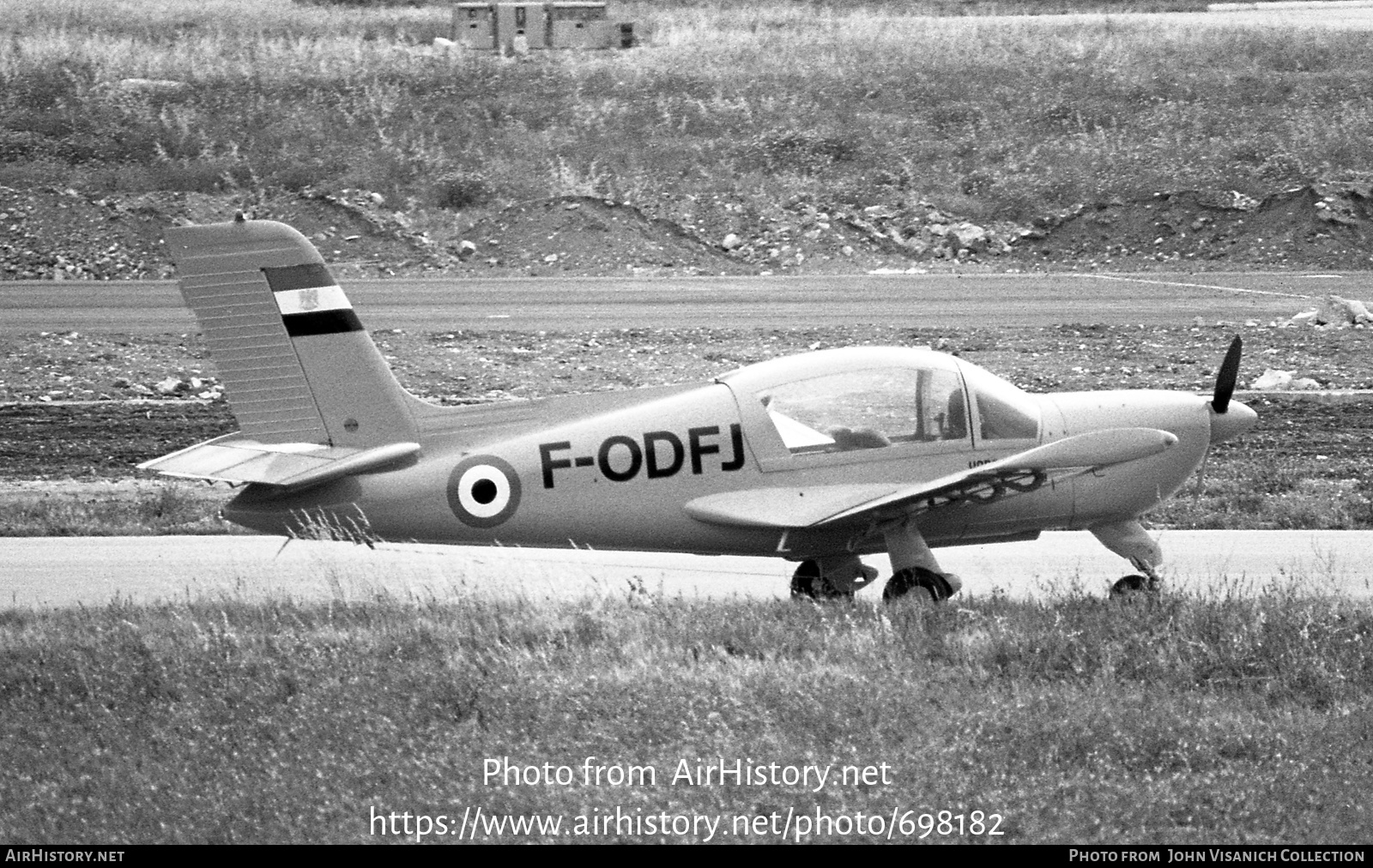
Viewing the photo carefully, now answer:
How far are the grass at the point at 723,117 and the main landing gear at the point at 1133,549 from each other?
24.8 meters

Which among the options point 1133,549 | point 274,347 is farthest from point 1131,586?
point 274,347

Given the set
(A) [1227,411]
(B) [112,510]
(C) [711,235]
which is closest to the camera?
(A) [1227,411]

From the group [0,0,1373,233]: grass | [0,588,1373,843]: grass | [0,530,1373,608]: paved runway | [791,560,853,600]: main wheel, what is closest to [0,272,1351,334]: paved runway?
[0,0,1373,233]: grass

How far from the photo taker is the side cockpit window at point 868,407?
10828mm

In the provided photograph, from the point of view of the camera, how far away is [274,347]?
35.7ft

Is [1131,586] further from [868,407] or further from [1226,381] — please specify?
[868,407]

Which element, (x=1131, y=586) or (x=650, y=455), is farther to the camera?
(x=1131, y=586)

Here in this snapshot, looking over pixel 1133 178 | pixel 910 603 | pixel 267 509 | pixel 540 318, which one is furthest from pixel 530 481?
pixel 1133 178

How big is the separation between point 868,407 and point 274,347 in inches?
164

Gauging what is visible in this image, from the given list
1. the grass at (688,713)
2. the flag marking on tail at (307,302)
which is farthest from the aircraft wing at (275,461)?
the grass at (688,713)

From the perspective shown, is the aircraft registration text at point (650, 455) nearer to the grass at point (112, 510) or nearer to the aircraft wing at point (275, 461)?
the aircraft wing at point (275, 461)

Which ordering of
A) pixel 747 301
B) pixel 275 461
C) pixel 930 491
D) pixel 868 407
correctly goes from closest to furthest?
pixel 930 491 < pixel 275 461 < pixel 868 407 < pixel 747 301

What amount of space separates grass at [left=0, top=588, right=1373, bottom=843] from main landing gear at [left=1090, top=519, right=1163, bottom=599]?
70 centimetres

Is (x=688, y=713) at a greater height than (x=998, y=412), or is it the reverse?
(x=998, y=412)
